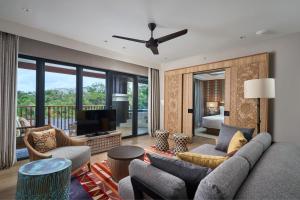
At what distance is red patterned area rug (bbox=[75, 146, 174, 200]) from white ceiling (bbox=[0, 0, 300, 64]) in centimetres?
276

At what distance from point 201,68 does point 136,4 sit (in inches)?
118

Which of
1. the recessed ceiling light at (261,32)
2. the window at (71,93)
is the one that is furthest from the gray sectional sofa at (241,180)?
the window at (71,93)

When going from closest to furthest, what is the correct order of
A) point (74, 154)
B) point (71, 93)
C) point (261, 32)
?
point (74, 154)
point (261, 32)
point (71, 93)

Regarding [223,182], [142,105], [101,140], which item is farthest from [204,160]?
[142,105]

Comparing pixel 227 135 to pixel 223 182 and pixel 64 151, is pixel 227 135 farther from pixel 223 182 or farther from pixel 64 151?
pixel 64 151

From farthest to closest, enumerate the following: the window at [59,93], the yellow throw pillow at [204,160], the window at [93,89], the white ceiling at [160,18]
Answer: the window at [93,89] → the window at [59,93] → the white ceiling at [160,18] → the yellow throw pillow at [204,160]

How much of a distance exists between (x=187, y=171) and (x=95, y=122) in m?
3.17

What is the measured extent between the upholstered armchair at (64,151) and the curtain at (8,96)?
2.28 feet

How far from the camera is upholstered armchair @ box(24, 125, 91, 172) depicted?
95.6 inches

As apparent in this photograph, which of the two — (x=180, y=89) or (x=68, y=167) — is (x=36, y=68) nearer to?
(x=68, y=167)

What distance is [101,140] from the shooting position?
12.8 ft

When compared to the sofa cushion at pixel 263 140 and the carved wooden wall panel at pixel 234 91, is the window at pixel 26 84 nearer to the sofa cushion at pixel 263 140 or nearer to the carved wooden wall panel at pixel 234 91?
the carved wooden wall panel at pixel 234 91

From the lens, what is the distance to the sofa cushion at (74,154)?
2.50 m

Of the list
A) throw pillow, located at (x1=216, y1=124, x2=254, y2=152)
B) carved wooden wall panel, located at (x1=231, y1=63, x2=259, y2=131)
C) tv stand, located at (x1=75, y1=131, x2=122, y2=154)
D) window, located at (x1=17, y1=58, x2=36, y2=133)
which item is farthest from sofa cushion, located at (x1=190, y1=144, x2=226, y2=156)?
window, located at (x1=17, y1=58, x2=36, y2=133)
